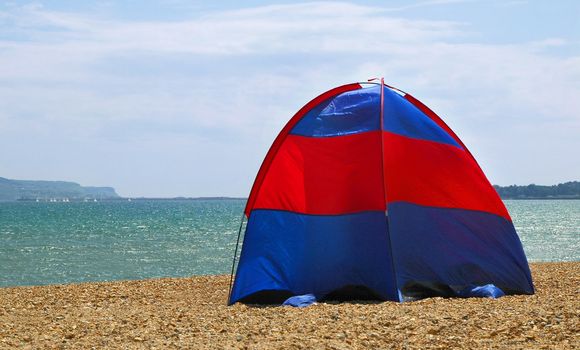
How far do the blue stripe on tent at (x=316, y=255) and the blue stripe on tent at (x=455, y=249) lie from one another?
261 millimetres

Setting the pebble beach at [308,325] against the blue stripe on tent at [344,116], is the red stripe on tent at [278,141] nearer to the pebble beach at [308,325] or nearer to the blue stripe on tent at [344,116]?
the blue stripe on tent at [344,116]

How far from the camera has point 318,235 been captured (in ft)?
35.6

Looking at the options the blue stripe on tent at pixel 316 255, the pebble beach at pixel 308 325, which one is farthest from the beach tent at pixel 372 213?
the pebble beach at pixel 308 325

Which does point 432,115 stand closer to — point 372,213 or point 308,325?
point 372,213

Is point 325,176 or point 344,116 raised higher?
point 344,116

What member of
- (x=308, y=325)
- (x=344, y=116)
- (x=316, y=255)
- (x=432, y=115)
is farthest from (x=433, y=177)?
(x=308, y=325)

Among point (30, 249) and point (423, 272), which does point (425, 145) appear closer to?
point (423, 272)

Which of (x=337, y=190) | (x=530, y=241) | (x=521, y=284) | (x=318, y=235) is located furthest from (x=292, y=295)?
(x=530, y=241)

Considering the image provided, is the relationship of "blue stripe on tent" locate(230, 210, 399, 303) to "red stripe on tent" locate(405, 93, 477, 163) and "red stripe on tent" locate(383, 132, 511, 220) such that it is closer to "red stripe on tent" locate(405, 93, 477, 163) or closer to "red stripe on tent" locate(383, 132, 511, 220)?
"red stripe on tent" locate(383, 132, 511, 220)

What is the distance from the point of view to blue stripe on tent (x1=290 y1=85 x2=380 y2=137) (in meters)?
11.1

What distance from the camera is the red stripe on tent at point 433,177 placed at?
10.9 metres

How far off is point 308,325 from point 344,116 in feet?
12.6

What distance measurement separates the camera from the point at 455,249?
35.8 feet

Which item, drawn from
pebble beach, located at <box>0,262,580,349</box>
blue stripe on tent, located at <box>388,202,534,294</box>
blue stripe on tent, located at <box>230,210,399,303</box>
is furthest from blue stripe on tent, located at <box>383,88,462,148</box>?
pebble beach, located at <box>0,262,580,349</box>
